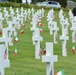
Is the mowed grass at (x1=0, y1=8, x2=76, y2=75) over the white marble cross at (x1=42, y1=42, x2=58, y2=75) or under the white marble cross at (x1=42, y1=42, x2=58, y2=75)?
under

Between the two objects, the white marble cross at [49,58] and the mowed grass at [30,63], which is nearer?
the white marble cross at [49,58]

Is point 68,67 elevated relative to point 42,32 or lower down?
elevated

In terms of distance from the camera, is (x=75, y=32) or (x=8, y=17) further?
(x=8, y=17)

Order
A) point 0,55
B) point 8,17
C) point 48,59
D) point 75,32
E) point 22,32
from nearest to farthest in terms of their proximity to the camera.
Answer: point 0,55
point 48,59
point 75,32
point 22,32
point 8,17

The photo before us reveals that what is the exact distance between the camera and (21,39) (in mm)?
17938

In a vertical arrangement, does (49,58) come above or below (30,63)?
above

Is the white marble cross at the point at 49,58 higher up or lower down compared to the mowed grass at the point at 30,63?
higher up

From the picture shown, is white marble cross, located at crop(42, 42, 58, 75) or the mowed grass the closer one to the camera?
white marble cross, located at crop(42, 42, 58, 75)

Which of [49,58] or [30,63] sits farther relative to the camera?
[30,63]

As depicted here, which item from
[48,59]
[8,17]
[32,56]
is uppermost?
[48,59]

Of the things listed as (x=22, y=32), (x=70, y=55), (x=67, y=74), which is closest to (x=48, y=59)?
(x=67, y=74)

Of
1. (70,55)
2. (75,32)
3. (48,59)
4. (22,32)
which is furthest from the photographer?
(22,32)

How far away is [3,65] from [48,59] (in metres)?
0.92

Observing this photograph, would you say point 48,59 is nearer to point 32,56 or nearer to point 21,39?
point 32,56
